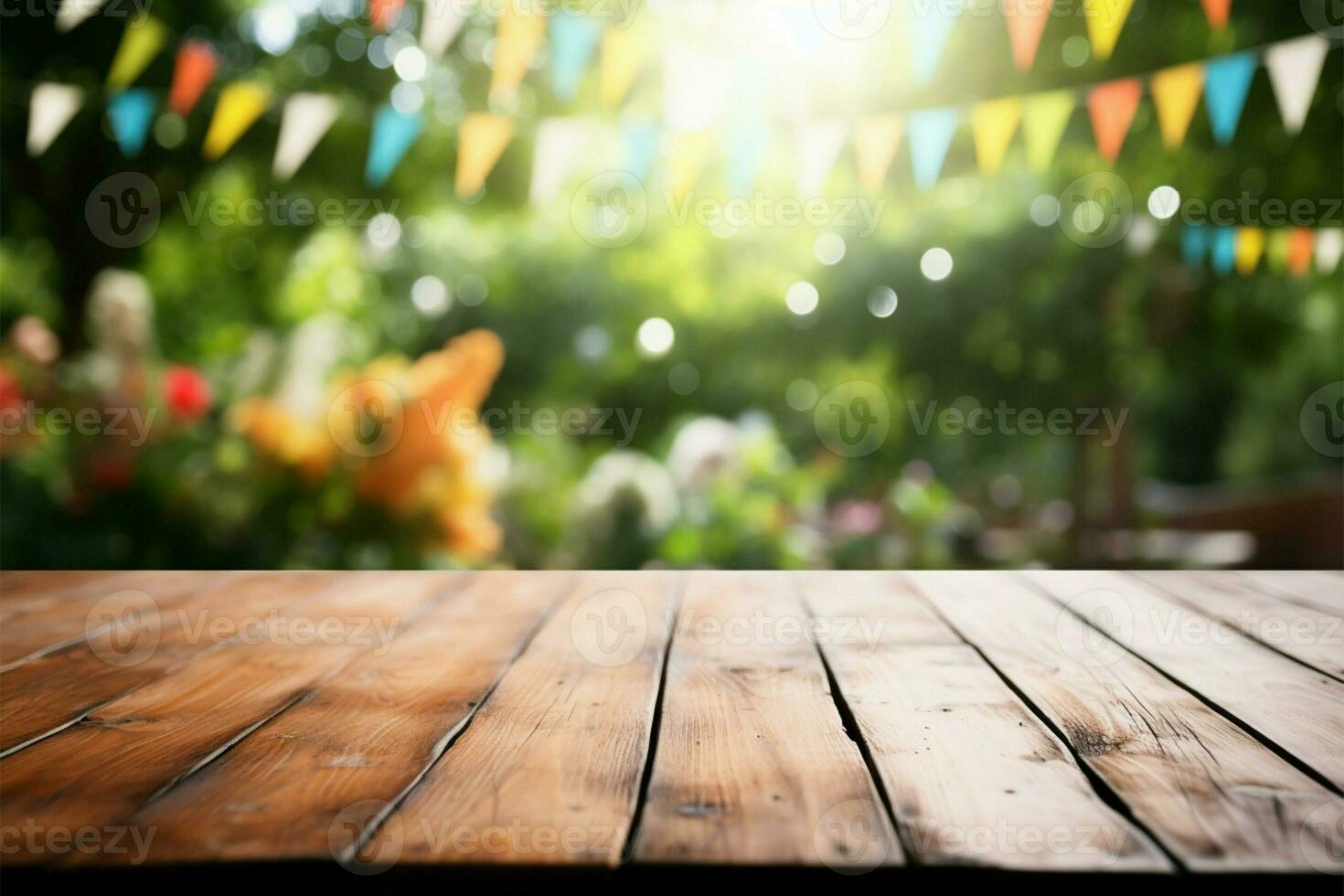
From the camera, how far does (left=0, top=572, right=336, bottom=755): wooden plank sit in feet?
3.04

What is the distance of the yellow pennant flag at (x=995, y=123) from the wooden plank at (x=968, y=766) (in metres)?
1.52

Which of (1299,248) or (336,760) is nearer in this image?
(336,760)

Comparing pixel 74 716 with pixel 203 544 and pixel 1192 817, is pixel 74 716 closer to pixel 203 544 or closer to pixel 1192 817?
pixel 1192 817

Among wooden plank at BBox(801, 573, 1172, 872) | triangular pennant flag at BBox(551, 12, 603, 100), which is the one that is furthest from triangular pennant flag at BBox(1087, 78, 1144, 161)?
wooden plank at BBox(801, 573, 1172, 872)

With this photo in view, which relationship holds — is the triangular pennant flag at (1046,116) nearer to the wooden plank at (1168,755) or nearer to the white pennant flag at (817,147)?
the white pennant flag at (817,147)

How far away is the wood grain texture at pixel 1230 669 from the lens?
835 millimetres

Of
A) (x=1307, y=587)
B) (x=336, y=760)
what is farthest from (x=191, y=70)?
(x=1307, y=587)

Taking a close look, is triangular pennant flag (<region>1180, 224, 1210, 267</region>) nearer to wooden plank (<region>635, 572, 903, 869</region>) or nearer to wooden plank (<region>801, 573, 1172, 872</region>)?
wooden plank (<region>801, 573, 1172, 872</region>)

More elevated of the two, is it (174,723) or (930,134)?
(930,134)

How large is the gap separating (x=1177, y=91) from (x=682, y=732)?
1.94 metres

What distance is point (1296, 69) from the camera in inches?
76.6

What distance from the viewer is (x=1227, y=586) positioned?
1.58m

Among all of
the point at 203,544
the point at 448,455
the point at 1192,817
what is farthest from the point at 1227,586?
the point at 203,544

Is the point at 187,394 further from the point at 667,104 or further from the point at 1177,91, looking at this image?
the point at 1177,91
